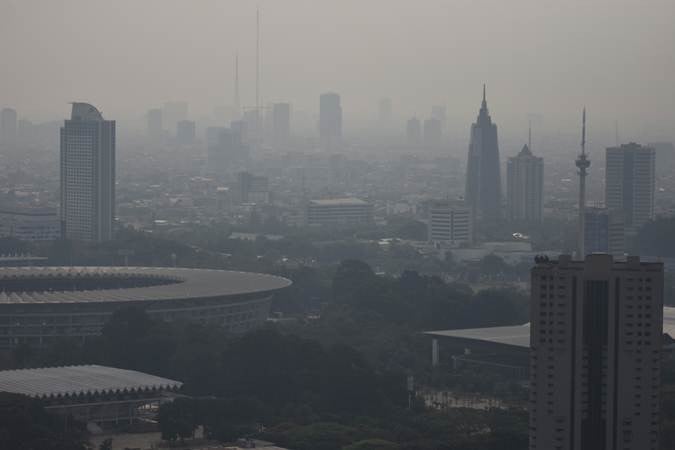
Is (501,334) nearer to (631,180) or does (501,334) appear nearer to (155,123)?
(631,180)

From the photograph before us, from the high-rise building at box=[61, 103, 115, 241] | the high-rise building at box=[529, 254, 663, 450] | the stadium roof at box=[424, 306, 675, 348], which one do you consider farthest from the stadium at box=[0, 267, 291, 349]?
the high-rise building at box=[61, 103, 115, 241]

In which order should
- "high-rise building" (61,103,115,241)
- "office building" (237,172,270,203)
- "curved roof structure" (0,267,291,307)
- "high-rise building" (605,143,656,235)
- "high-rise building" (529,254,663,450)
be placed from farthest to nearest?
"office building" (237,172,270,203) < "high-rise building" (605,143,656,235) < "high-rise building" (61,103,115,241) < "curved roof structure" (0,267,291,307) < "high-rise building" (529,254,663,450)

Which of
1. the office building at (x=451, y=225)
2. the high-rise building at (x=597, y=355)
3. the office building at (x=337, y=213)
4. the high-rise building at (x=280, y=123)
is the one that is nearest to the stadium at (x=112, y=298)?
the high-rise building at (x=597, y=355)

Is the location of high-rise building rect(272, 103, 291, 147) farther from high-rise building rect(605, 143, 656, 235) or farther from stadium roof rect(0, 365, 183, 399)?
stadium roof rect(0, 365, 183, 399)

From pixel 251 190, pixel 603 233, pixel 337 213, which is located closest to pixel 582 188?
pixel 603 233

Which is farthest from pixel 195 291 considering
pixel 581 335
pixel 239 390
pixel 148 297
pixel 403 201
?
pixel 403 201

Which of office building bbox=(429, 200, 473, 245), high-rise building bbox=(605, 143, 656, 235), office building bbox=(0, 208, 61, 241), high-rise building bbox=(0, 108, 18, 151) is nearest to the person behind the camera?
office building bbox=(0, 208, 61, 241)
